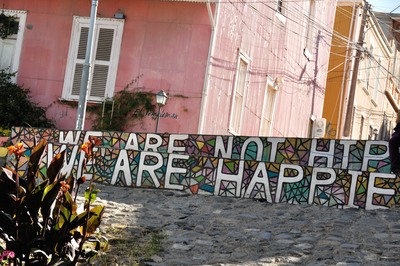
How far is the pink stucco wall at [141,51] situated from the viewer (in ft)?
65.1

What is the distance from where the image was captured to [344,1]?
3331cm

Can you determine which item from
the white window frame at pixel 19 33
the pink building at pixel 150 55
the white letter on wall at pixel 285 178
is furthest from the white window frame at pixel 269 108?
the white letter on wall at pixel 285 178

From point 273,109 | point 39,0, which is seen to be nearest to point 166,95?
point 39,0

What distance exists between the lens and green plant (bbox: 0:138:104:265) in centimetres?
1041

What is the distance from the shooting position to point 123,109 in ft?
64.9

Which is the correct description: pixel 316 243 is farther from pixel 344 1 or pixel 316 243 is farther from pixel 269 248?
pixel 344 1

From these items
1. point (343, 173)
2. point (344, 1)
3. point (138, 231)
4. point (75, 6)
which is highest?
point (344, 1)

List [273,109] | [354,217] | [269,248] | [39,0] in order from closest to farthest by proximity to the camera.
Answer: [269,248] → [354,217] → [39,0] → [273,109]

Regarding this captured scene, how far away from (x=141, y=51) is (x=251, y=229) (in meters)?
8.18

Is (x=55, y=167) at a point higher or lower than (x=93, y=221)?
higher

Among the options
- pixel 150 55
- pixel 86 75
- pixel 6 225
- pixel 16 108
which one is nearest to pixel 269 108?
pixel 150 55

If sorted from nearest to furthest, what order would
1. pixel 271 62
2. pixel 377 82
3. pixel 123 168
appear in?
pixel 123 168 → pixel 271 62 → pixel 377 82

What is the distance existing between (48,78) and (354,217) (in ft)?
29.8

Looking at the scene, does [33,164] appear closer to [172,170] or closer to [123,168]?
[172,170]
